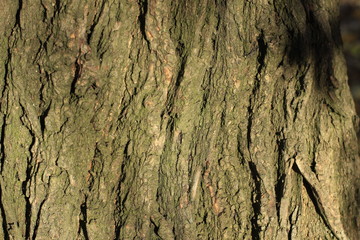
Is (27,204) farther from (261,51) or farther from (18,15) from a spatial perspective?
(261,51)

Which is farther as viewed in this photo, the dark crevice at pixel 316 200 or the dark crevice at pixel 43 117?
the dark crevice at pixel 316 200

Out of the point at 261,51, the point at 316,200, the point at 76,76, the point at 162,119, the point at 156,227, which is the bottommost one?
the point at 156,227

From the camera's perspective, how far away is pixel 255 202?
1.93 meters

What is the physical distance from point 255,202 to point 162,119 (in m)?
0.50

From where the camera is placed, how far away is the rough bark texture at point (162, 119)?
1.81 m

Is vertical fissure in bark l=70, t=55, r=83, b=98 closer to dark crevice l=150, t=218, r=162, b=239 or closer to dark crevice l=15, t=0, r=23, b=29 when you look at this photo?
dark crevice l=15, t=0, r=23, b=29

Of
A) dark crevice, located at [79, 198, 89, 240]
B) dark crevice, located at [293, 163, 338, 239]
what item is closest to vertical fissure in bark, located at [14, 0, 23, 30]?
dark crevice, located at [79, 198, 89, 240]

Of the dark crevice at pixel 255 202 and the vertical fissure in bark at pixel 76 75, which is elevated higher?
the vertical fissure in bark at pixel 76 75

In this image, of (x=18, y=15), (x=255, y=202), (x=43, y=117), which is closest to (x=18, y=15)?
(x=18, y=15)

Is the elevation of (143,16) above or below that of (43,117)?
above

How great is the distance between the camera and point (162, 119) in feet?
6.10

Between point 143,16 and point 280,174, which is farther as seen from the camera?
point 280,174

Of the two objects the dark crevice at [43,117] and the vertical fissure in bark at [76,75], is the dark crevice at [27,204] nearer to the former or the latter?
the dark crevice at [43,117]

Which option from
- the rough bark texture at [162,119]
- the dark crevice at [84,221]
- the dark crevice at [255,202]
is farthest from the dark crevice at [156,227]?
the dark crevice at [255,202]
